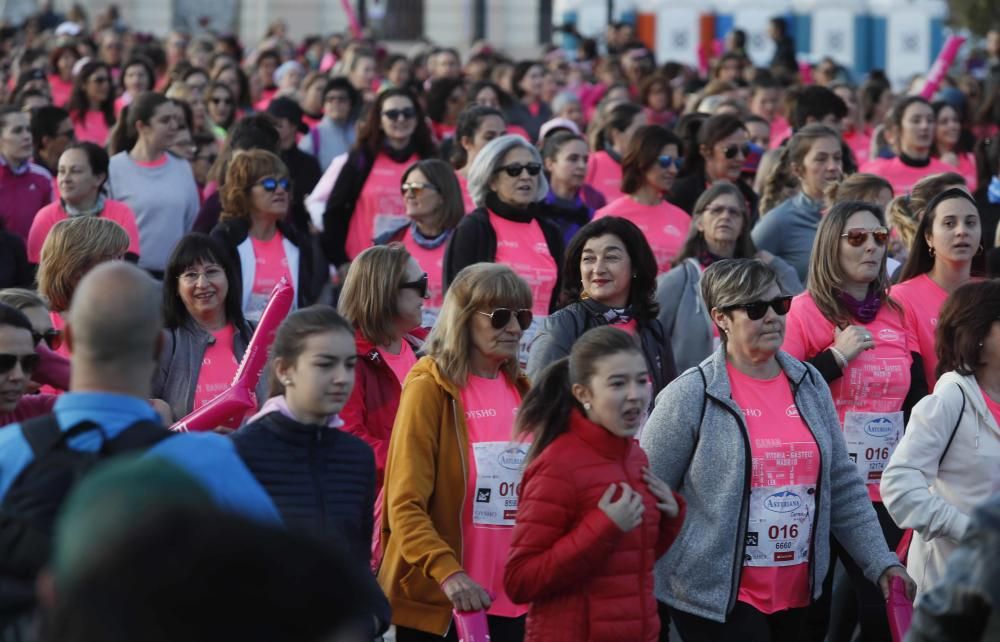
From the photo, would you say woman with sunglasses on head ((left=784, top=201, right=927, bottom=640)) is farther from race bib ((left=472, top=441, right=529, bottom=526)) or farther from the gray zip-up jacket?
race bib ((left=472, top=441, right=529, bottom=526))

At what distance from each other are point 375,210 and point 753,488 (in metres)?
5.39

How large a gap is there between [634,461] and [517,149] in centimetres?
374

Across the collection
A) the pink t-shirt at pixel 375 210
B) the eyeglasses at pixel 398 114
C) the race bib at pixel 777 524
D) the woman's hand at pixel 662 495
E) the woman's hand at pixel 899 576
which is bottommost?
the woman's hand at pixel 899 576

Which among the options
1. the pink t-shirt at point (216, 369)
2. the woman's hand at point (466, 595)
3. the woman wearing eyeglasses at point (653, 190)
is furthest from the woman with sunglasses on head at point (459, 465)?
the woman wearing eyeglasses at point (653, 190)

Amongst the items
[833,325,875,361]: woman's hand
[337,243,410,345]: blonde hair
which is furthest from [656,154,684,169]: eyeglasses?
[337,243,410,345]: blonde hair

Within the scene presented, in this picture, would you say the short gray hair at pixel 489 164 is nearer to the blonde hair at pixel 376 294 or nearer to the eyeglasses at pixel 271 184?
the eyeglasses at pixel 271 184

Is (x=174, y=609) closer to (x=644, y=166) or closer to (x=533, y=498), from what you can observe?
(x=533, y=498)

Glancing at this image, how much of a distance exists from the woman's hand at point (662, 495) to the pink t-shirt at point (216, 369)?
7.24 feet

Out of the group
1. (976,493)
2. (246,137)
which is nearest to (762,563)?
(976,493)

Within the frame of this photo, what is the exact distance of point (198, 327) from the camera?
7211mm

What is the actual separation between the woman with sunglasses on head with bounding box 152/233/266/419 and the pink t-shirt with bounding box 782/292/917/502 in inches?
84.5

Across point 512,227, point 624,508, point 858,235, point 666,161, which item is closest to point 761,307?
point 624,508

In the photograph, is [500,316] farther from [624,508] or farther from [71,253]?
[71,253]

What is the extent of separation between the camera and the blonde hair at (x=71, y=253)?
7344 millimetres
